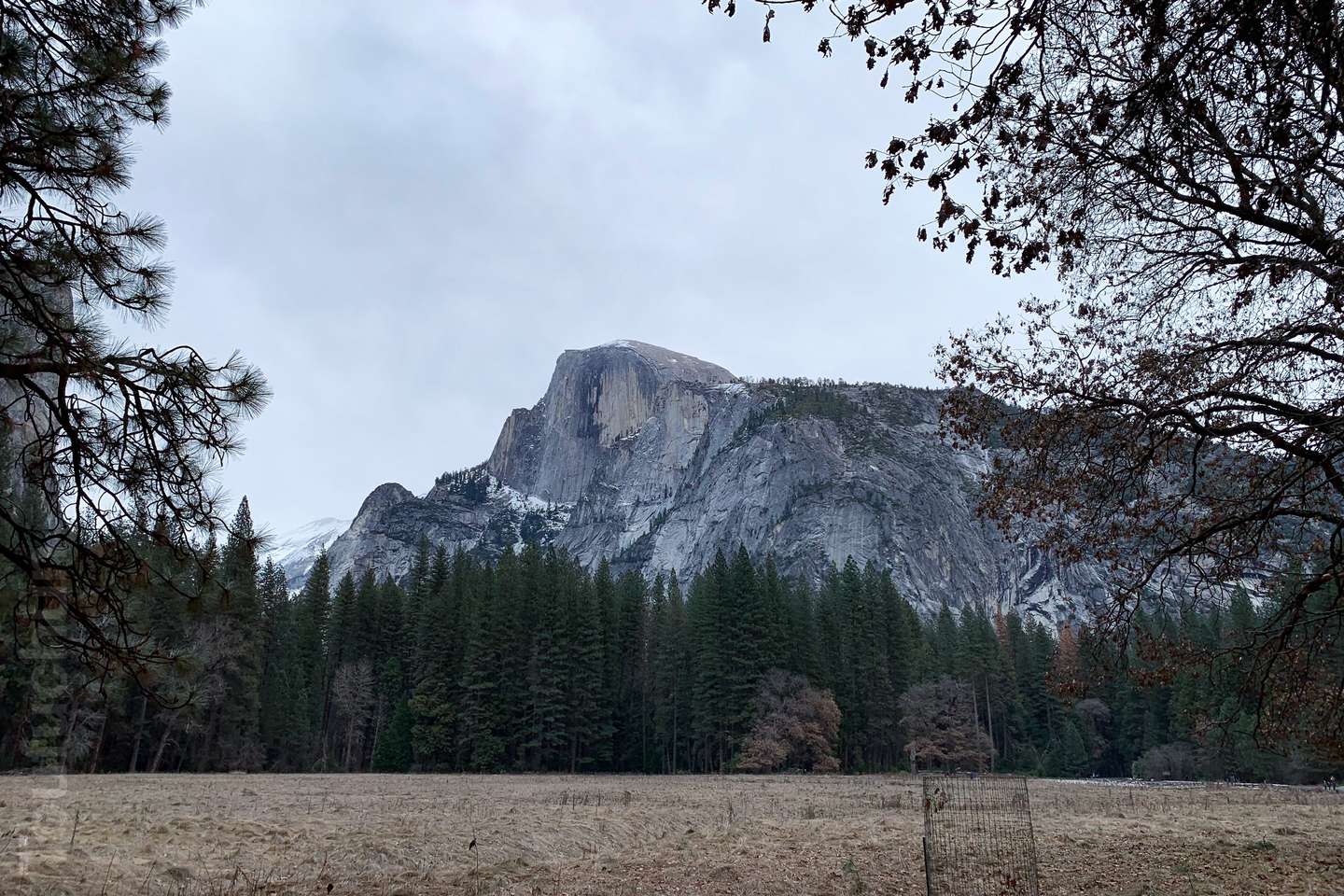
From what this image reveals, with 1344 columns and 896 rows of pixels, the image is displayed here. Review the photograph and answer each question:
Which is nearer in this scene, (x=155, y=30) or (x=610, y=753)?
(x=155, y=30)

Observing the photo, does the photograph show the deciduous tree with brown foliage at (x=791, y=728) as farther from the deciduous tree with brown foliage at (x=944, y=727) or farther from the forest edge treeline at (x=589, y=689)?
the deciduous tree with brown foliage at (x=944, y=727)

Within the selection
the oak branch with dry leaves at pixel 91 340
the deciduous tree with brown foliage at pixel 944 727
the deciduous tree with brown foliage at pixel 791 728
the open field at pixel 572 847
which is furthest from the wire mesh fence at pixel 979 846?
the deciduous tree with brown foliage at pixel 944 727

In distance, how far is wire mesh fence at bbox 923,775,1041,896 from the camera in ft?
31.2

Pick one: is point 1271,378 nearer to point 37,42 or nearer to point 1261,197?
point 1261,197

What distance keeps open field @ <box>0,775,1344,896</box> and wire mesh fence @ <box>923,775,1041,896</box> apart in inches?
19.9

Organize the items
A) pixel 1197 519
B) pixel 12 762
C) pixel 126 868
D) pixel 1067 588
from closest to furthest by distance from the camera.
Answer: pixel 1197 519 < pixel 126 868 < pixel 12 762 < pixel 1067 588

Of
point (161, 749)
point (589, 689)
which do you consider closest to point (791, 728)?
point (589, 689)

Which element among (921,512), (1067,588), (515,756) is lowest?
(515,756)

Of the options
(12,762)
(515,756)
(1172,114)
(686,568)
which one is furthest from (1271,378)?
(686,568)

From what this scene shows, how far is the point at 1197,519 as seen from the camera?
908cm

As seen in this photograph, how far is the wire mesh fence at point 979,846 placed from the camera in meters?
9.52

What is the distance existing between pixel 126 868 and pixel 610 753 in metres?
51.2

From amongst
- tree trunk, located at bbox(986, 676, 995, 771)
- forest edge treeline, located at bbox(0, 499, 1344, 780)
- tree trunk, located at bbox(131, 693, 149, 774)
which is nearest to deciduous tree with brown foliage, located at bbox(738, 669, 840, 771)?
forest edge treeline, located at bbox(0, 499, 1344, 780)

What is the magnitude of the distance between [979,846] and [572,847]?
6487 millimetres
